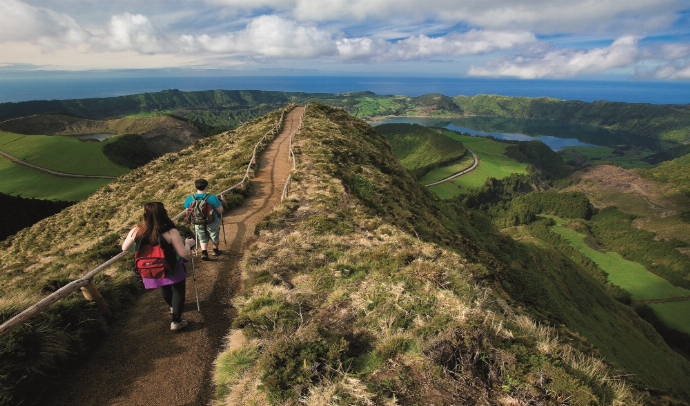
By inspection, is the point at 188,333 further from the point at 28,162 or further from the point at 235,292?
the point at 28,162

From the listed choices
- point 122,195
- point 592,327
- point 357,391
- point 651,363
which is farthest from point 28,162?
point 651,363

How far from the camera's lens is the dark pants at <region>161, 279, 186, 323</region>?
7129 millimetres

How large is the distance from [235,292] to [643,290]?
13579cm

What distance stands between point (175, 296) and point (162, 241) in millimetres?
1620

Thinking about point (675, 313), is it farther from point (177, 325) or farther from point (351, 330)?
point (177, 325)

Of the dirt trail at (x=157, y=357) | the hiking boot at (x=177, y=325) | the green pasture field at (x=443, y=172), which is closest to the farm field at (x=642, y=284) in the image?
the green pasture field at (x=443, y=172)

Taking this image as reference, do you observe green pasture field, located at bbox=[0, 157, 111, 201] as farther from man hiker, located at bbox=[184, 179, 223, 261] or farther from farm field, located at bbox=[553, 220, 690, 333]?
farm field, located at bbox=[553, 220, 690, 333]

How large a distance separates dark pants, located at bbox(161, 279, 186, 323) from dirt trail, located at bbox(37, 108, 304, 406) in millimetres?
635

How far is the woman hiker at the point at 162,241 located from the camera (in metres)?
6.39

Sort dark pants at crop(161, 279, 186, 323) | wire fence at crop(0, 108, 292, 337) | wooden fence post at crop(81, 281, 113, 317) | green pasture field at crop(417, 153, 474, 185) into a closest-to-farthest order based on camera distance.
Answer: wire fence at crop(0, 108, 292, 337), dark pants at crop(161, 279, 186, 323), wooden fence post at crop(81, 281, 113, 317), green pasture field at crop(417, 153, 474, 185)

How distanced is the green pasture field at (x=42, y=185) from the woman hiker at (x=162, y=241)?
2935 inches

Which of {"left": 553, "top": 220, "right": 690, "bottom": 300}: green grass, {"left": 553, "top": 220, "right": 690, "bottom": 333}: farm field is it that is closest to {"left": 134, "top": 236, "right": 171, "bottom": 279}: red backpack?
{"left": 553, "top": 220, "right": 690, "bottom": 333}: farm field

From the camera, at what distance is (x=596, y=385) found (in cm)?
543

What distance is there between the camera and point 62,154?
8538 centimetres
